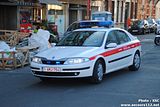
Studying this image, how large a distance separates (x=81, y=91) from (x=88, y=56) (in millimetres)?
948

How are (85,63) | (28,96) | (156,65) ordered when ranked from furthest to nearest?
1. (156,65)
2. (85,63)
3. (28,96)

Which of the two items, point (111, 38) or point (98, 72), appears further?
point (111, 38)

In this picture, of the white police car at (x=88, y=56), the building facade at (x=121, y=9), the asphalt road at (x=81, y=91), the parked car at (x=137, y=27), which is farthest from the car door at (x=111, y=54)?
the building facade at (x=121, y=9)

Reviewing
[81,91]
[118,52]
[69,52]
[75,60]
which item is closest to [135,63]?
[118,52]

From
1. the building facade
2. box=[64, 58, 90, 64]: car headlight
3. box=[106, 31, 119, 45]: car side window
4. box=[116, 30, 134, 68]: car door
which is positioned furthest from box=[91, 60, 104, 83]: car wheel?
the building facade

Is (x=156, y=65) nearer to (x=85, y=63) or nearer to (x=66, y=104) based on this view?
(x=85, y=63)

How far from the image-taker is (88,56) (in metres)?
8.97

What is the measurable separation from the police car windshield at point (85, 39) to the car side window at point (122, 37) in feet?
2.51

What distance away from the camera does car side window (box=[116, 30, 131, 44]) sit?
1090 centimetres

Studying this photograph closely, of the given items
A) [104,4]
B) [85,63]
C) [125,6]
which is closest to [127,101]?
[85,63]

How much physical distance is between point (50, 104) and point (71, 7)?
1017 inches

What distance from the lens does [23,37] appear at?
1739cm

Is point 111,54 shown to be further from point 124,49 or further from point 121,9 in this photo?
point 121,9

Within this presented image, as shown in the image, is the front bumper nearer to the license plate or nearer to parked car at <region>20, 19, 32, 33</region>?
the license plate
